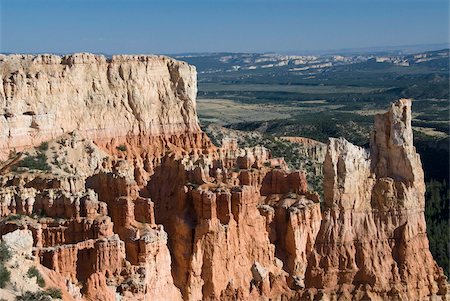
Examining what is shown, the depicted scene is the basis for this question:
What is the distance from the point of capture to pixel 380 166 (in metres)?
51.3

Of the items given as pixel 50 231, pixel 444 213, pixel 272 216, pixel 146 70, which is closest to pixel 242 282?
pixel 272 216

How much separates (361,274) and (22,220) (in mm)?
21947

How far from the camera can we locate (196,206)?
156ft

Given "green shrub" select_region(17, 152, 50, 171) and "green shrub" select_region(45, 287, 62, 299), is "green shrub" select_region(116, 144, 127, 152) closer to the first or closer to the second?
"green shrub" select_region(17, 152, 50, 171)

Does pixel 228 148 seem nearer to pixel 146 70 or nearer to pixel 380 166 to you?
pixel 146 70

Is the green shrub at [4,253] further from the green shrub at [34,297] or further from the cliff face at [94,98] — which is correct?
the cliff face at [94,98]

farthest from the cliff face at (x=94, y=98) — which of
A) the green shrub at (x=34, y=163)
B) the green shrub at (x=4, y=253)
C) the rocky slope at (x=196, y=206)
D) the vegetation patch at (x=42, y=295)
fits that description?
the vegetation patch at (x=42, y=295)

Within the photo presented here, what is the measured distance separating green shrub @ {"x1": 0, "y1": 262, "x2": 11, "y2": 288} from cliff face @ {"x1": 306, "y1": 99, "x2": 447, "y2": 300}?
25.2m

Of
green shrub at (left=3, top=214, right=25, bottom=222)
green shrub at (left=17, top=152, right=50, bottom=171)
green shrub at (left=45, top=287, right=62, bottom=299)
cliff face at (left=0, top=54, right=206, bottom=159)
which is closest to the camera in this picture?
green shrub at (left=45, top=287, right=62, bottom=299)

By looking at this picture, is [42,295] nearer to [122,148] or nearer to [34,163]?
[34,163]

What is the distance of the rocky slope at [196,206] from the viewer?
38.8 m

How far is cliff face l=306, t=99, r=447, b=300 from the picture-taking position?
161ft

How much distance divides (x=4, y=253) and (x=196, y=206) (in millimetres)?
19883

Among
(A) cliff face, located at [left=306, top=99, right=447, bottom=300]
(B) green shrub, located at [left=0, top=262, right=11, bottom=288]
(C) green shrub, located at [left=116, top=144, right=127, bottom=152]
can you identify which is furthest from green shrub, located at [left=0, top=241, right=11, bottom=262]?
(C) green shrub, located at [left=116, top=144, right=127, bottom=152]
